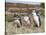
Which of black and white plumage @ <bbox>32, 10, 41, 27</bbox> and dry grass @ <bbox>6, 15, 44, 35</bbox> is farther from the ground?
black and white plumage @ <bbox>32, 10, 41, 27</bbox>

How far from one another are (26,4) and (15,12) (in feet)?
0.53

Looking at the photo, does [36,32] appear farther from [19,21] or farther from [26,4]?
[26,4]

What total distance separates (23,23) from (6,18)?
0.21 m

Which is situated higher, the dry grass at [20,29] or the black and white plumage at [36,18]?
the black and white plumage at [36,18]

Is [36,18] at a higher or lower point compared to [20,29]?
higher

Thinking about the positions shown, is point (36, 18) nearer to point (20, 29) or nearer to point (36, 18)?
point (36, 18)

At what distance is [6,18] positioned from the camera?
3.44 ft

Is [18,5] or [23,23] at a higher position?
[18,5]

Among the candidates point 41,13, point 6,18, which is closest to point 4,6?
point 6,18

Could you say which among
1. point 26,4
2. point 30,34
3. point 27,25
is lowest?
point 30,34

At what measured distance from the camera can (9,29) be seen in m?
1.05

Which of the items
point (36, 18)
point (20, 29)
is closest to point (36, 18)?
point (36, 18)

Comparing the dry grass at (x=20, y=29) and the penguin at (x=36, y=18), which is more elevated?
the penguin at (x=36, y=18)

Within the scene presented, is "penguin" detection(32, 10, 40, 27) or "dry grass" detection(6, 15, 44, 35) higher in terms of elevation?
"penguin" detection(32, 10, 40, 27)
